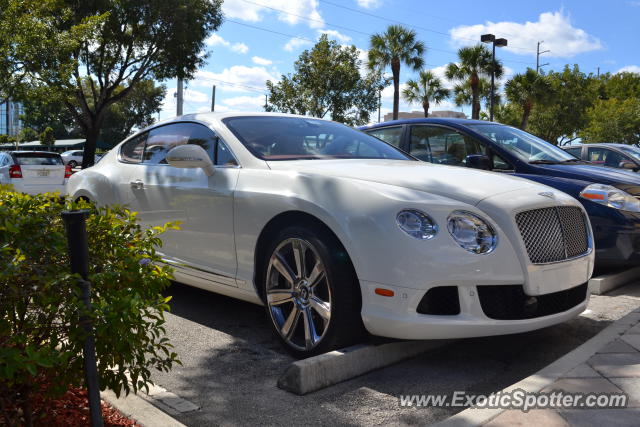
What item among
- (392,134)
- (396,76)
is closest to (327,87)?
(396,76)

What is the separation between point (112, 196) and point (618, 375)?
3.99 meters

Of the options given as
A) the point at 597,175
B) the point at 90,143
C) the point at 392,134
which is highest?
the point at 90,143

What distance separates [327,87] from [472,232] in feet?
105

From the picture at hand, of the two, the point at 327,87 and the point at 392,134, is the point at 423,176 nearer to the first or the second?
the point at 392,134

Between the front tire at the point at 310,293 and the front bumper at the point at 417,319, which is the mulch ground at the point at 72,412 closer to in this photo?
the front tire at the point at 310,293

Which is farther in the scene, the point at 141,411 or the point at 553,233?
the point at 553,233

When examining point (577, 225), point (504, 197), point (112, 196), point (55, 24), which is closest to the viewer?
point (504, 197)

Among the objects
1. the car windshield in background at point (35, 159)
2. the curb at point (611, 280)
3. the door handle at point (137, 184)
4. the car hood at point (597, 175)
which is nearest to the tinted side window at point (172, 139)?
the door handle at point (137, 184)

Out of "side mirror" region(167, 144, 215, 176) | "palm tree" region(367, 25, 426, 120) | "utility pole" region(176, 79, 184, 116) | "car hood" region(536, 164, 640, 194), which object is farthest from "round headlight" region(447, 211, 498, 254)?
"palm tree" region(367, 25, 426, 120)

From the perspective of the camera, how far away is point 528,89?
4209cm

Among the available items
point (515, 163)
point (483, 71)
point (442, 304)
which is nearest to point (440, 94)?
point (483, 71)

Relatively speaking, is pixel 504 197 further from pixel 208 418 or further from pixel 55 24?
pixel 55 24

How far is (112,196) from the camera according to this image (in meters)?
5.19

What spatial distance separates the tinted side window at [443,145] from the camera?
630 centimetres
